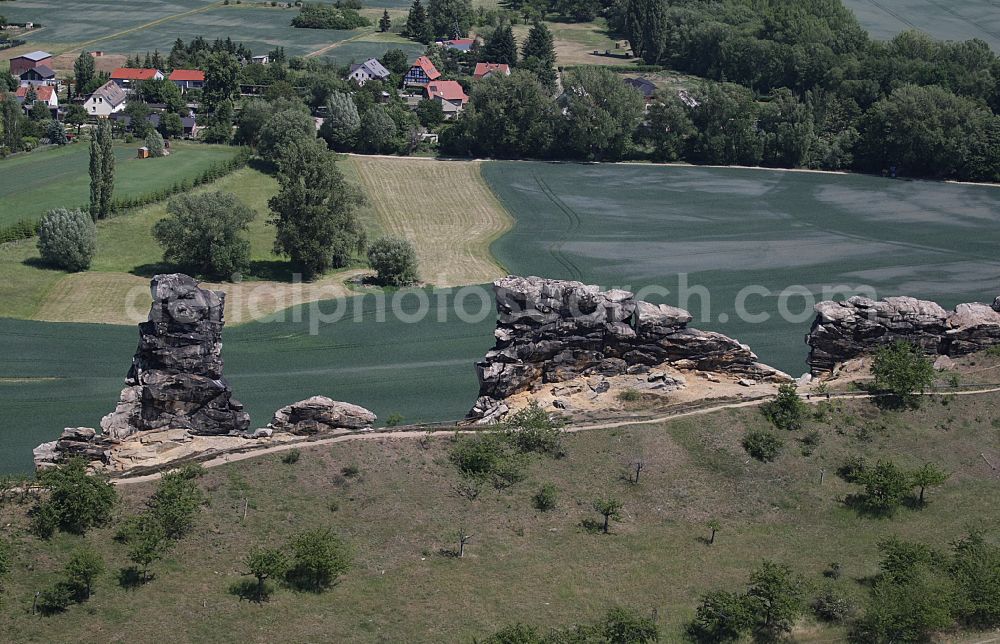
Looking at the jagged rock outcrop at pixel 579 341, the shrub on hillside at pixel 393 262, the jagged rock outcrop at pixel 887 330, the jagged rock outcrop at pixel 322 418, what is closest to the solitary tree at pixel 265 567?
the jagged rock outcrop at pixel 322 418

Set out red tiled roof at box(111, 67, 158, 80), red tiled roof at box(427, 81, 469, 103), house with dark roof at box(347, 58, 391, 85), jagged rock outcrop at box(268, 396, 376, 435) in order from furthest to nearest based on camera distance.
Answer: house with dark roof at box(347, 58, 391, 85) → red tiled roof at box(111, 67, 158, 80) → red tiled roof at box(427, 81, 469, 103) → jagged rock outcrop at box(268, 396, 376, 435)

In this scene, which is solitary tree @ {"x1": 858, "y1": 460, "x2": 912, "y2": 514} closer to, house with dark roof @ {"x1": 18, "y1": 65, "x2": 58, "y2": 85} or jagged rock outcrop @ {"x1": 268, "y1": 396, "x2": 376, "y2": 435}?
jagged rock outcrop @ {"x1": 268, "y1": 396, "x2": 376, "y2": 435}

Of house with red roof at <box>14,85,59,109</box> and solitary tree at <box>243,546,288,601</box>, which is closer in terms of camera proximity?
solitary tree at <box>243,546,288,601</box>

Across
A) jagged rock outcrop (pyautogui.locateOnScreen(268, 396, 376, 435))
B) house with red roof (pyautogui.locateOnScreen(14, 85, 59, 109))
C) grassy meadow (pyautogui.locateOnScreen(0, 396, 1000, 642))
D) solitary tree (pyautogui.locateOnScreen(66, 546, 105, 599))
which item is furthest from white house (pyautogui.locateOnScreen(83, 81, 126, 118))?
solitary tree (pyautogui.locateOnScreen(66, 546, 105, 599))

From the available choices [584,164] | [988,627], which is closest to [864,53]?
[584,164]

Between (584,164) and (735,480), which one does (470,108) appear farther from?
(735,480)

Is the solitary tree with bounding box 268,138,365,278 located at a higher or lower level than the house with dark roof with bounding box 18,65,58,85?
lower
